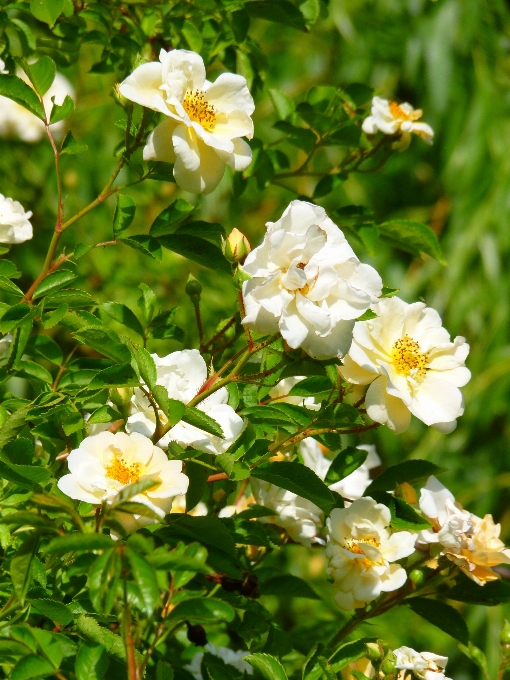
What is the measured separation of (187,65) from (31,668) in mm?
485

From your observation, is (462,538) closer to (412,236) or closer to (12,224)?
(412,236)

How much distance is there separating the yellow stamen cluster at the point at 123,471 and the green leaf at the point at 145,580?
0.10 meters

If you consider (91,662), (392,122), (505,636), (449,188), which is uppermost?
(392,122)

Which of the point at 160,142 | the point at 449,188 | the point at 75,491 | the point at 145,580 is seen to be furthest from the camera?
the point at 449,188

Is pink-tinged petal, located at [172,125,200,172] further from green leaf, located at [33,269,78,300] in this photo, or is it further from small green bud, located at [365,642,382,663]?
small green bud, located at [365,642,382,663]

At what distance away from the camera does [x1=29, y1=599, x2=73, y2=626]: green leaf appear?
636 mm

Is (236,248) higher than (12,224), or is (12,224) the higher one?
(236,248)

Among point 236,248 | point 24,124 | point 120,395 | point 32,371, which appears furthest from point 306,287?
point 24,124

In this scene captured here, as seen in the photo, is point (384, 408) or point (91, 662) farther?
point (384, 408)

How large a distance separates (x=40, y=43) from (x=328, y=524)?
63cm

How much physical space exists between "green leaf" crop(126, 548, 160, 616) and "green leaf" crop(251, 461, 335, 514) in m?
0.17

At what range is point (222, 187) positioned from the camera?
6.84 feet

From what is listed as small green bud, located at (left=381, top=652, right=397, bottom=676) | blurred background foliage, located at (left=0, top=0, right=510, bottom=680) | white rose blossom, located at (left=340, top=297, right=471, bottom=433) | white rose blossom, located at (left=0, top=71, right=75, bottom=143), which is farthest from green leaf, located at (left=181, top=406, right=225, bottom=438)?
blurred background foliage, located at (left=0, top=0, right=510, bottom=680)

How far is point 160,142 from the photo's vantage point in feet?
2.39
